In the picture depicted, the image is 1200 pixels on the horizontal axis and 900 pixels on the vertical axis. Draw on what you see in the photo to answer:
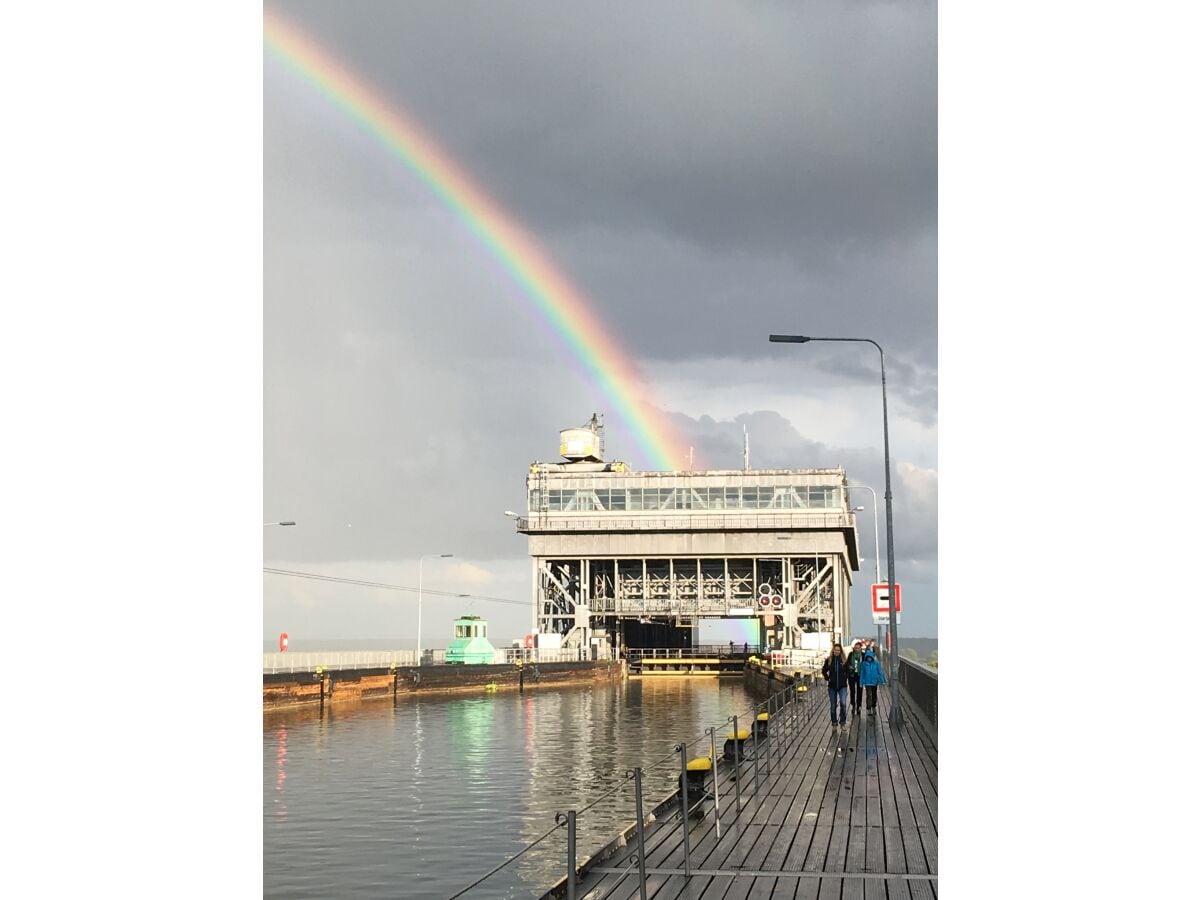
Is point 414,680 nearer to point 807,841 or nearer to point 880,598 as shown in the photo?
point 880,598

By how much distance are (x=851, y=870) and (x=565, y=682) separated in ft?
260

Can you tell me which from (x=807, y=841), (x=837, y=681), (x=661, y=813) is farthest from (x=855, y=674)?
(x=807, y=841)

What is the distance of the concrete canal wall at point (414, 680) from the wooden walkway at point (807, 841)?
35.8 metres

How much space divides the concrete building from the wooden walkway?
81.3 m

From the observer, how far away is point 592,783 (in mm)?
33312

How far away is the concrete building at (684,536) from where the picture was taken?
10556cm

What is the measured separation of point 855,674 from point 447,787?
11601mm

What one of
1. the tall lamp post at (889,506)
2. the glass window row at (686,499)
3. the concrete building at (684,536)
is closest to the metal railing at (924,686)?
the tall lamp post at (889,506)

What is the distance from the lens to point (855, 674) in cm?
3466
